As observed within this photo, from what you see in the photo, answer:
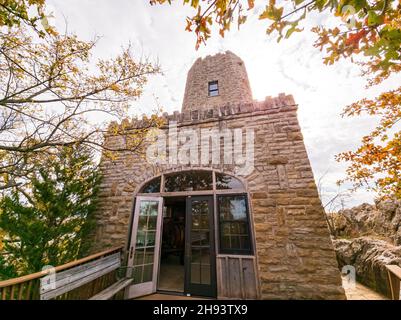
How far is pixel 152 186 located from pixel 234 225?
7.93 ft

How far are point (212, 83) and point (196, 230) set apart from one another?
283 inches

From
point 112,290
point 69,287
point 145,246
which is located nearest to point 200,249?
point 145,246

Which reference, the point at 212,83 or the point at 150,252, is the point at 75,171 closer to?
the point at 150,252

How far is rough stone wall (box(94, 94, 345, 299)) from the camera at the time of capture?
3.11 m

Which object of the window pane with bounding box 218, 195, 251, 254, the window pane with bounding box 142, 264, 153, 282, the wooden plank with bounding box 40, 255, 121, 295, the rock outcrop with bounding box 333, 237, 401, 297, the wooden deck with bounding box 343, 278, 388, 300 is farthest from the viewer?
the window pane with bounding box 142, 264, 153, 282

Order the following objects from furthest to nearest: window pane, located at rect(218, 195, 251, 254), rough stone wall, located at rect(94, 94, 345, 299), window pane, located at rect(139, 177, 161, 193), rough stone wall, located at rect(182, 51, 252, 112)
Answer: rough stone wall, located at rect(182, 51, 252, 112), window pane, located at rect(139, 177, 161, 193), window pane, located at rect(218, 195, 251, 254), rough stone wall, located at rect(94, 94, 345, 299)

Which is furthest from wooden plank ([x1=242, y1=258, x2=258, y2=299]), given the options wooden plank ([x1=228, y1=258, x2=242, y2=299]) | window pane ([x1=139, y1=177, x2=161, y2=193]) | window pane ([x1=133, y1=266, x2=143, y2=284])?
window pane ([x1=139, y1=177, x2=161, y2=193])

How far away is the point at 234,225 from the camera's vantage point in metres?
3.77

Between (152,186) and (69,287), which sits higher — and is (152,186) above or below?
above

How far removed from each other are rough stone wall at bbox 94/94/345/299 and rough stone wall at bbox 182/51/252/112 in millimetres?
3196

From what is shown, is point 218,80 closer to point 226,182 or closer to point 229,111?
point 229,111

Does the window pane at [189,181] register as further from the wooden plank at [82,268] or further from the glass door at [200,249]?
the wooden plank at [82,268]

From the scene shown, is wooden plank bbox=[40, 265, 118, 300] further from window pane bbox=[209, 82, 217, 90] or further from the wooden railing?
window pane bbox=[209, 82, 217, 90]

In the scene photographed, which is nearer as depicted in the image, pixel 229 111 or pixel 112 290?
pixel 112 290
